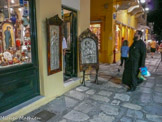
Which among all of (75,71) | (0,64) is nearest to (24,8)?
(0,64)

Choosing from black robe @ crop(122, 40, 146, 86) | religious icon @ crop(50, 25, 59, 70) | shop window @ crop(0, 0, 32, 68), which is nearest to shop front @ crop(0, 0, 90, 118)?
shop window @ crop(0, 0, 32, 68)

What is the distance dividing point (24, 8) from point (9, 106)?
218 cm

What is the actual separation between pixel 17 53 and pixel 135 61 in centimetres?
332

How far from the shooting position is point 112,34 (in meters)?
8.69

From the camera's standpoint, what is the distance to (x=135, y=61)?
4223mm

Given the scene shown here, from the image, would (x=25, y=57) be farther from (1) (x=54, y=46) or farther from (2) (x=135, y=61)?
(2) (x=135, y=61)

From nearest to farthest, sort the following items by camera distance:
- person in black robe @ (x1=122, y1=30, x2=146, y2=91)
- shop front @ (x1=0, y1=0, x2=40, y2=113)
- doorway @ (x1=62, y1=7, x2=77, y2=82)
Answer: shop front @ (x1=0, y1=0, x2=40, y2=113), person in black robe @ (x1=122, y1=30, x2=146, y2=91), doorway @ (x1=62, y1=7, x2=77, y2=82)

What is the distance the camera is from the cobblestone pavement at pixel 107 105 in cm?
291

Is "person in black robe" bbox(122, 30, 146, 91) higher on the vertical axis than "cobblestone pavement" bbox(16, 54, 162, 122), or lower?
higher

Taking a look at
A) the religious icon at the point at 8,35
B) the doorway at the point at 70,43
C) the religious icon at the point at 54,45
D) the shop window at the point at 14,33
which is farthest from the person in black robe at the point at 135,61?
the religious icon at the point at 8,35

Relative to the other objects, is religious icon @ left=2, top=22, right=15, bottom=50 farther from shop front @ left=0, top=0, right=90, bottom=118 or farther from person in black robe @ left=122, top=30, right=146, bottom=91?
person in black robe @ left=122, top=30, right=146, bottom=91

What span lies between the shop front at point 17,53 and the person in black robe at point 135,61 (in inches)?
110

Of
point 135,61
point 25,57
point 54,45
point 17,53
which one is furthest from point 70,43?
point 135,61

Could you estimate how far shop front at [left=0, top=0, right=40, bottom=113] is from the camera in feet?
9.28
